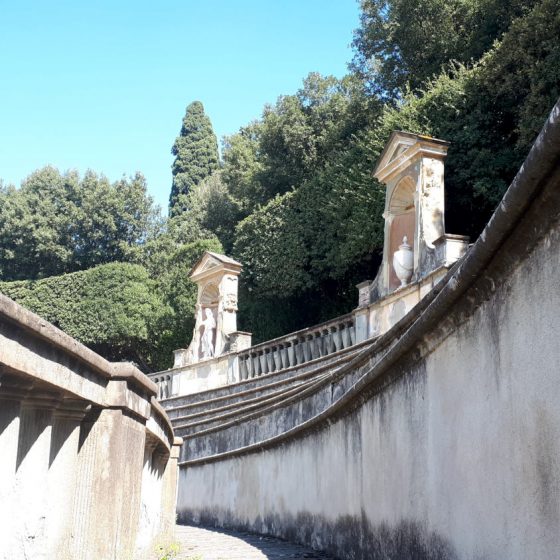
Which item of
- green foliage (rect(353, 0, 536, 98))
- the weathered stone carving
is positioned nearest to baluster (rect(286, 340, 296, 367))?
the weathered stone carving

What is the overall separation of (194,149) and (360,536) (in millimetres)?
43375

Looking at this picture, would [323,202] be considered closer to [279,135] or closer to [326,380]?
[279,135]

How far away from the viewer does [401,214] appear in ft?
50.6

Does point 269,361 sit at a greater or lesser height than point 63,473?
greater

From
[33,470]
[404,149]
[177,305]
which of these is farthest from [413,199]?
[177,305]

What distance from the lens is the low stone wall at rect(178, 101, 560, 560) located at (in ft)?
11.4

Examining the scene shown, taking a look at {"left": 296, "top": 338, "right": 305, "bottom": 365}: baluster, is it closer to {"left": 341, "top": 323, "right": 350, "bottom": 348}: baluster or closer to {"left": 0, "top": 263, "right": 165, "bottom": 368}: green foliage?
{"left": 341, "top": 323, "right": 350, "bottom": 348}: baluster

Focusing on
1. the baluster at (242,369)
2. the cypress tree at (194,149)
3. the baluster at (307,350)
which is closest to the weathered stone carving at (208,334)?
the baluster at (242,369)

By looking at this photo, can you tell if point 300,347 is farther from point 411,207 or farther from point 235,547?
point 235,547

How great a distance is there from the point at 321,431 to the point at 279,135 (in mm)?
22371

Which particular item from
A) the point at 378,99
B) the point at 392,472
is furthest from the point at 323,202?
the point at 392,472

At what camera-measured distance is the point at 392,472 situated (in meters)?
6.02

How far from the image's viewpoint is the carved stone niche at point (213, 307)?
68.0 feet

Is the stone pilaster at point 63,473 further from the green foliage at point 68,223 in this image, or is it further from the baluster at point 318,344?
the green foliage at point 68,223
